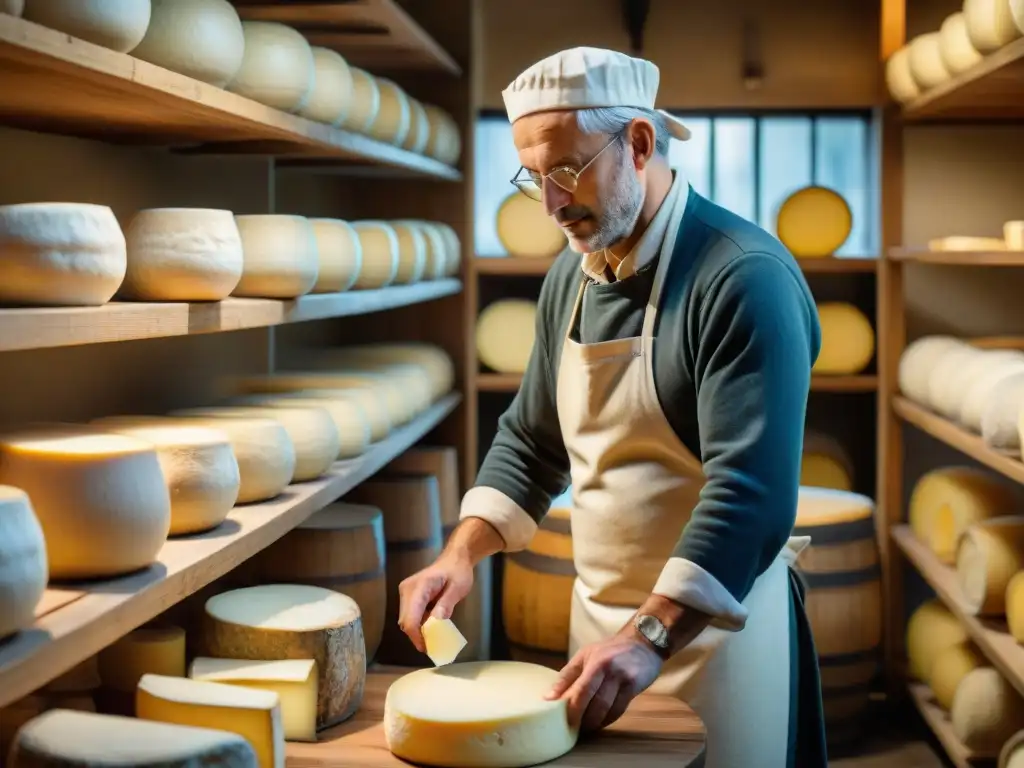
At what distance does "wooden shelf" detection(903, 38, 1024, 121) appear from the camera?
3121mm

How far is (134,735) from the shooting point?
134cm

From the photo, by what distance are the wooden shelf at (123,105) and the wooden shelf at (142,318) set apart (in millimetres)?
284

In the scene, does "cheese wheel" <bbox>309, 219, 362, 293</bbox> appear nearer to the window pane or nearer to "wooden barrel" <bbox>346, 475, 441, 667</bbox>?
"wooden barrel" <bbox>346, 475, 441, 667</bbox>

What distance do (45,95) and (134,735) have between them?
0.92 meters

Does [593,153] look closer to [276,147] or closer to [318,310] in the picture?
[318,310]

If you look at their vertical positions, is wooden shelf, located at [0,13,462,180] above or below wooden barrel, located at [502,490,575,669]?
above

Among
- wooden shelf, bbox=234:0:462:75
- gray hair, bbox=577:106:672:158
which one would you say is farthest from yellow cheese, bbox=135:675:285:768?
wooden shelf, bbox=234:0:462:75

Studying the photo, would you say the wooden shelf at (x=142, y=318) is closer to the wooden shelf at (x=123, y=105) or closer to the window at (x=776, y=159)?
the wooden shelf at (x=123, y=105)

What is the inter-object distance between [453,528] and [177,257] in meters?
2.14

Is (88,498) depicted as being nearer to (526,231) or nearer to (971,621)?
(971,621)

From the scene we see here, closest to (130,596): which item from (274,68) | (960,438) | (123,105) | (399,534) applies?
(123,105)

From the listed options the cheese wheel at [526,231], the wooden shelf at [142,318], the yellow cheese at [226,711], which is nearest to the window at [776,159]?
the cheese wheel at [526,231]

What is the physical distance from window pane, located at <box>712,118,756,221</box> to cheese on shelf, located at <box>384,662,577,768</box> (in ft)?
11.4

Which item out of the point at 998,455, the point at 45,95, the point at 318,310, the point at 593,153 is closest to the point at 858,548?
the point at 998,455
